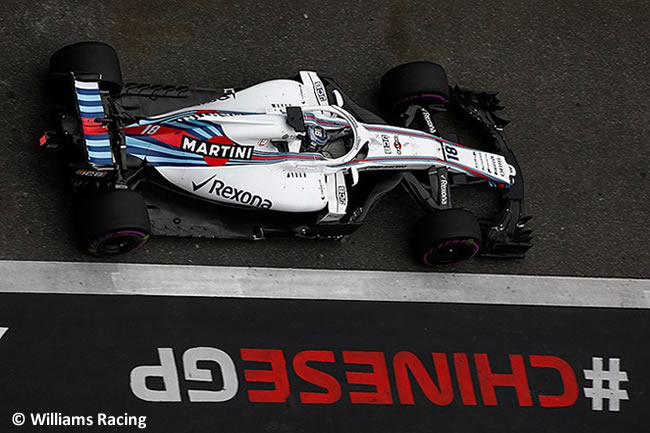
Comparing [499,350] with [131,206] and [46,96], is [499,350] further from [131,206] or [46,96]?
[46,96]

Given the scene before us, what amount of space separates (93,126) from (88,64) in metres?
0.76

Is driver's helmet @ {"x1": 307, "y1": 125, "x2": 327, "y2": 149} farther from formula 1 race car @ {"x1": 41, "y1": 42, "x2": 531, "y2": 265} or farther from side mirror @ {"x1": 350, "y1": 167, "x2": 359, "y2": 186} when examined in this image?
side mirror @ {"x1": 350, "y1": 167, "x2": 359, "y2": 186}

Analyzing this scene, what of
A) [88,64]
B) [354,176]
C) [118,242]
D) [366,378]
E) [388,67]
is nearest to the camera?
[118,242]

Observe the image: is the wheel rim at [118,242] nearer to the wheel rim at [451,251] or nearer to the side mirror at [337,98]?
the side mirror at [337,98]

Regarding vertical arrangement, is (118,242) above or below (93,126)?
below

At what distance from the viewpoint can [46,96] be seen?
797 centimetres

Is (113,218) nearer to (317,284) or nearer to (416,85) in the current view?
(317,284)

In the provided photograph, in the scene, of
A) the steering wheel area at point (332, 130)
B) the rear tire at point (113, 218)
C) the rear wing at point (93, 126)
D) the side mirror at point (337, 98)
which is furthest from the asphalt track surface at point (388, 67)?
the rear wing at point (93, 126)

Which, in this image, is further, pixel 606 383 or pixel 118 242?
pixel 606 383

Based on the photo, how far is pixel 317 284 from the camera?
7.95 metres

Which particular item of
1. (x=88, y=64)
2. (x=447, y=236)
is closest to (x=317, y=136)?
(x=447, y=236)

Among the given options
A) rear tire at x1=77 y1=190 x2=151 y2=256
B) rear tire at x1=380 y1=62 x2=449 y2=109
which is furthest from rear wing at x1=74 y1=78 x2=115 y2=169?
rear tire at x1=380 y1=62 x2=449 y2=109

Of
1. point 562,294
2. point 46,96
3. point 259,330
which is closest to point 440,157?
point 562,294

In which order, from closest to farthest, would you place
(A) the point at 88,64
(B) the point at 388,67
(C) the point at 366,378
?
(A) the point at 88,64 < (C) the point at 366,378 < (B) the point at 388,67
